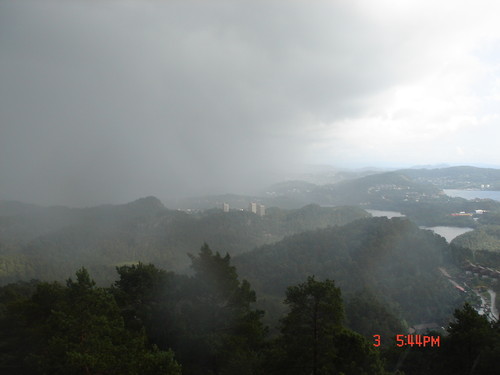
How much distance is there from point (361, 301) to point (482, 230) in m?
52.9

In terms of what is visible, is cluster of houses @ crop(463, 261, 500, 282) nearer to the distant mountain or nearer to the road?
the road

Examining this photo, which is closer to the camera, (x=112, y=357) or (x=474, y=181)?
(x=112, y=357)

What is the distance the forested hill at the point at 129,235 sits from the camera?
198ft

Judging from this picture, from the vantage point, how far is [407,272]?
39281mm

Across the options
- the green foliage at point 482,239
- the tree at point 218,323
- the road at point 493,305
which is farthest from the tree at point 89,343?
the green foliage at point 482,239

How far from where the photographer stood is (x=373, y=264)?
137 feet

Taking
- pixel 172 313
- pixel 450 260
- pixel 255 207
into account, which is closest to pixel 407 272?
pixel 450 260

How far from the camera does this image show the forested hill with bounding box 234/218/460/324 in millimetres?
31438

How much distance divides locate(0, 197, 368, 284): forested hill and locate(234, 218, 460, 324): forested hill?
2011 cm

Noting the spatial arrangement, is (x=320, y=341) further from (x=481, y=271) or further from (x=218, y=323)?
(x=481, y=271)

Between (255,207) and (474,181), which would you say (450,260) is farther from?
(474,181)

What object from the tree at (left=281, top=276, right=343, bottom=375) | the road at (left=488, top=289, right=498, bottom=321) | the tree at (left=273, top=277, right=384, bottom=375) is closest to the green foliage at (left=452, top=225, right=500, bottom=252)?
the road at (left=488, top=289, right=498, bottom=321)

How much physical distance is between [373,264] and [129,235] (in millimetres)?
66258
